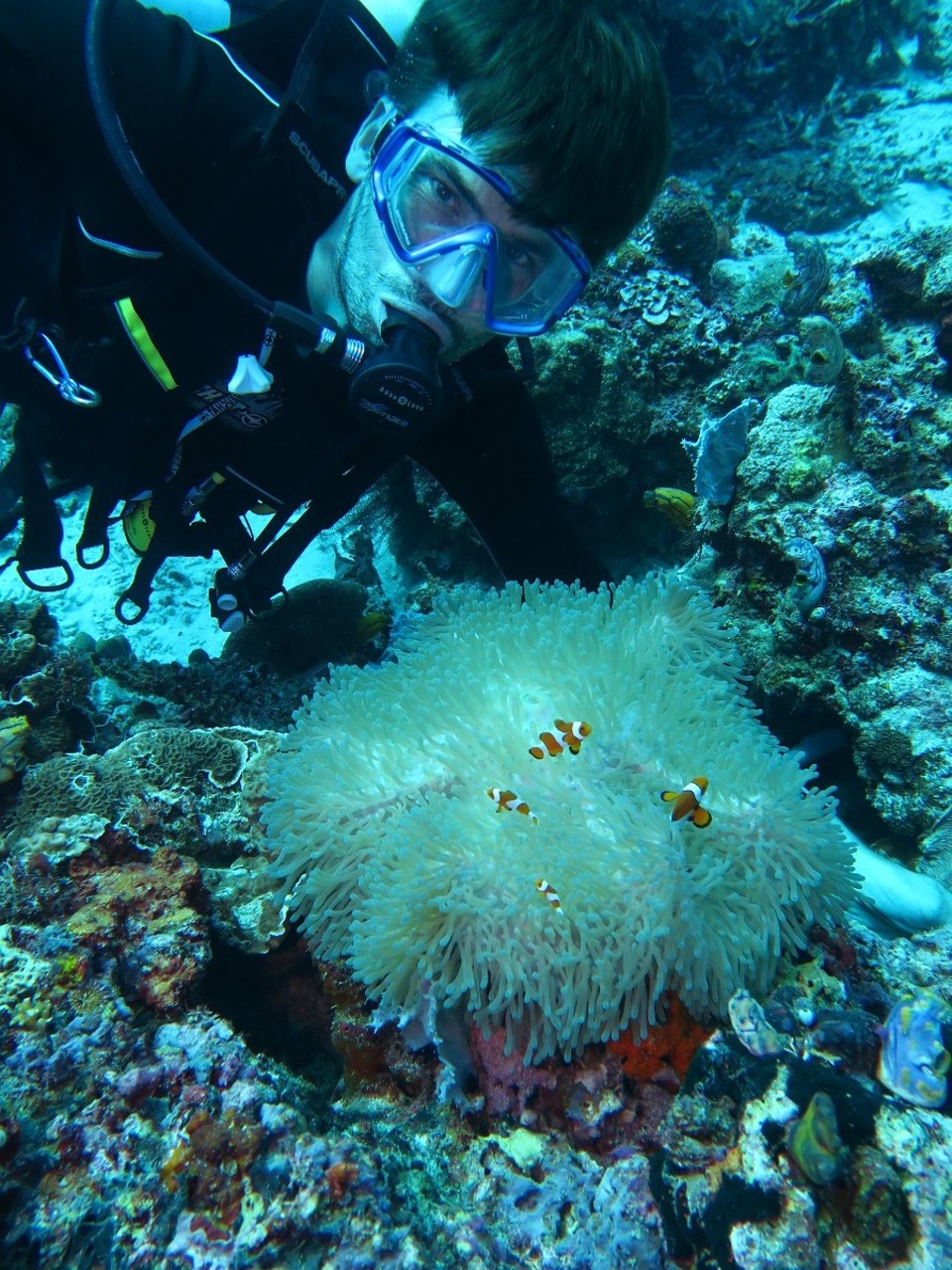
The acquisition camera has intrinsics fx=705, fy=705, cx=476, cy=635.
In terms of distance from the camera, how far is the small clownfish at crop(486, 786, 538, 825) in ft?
5.41

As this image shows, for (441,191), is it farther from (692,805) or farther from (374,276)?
(692,805)

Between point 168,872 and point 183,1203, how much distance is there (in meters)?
0.81

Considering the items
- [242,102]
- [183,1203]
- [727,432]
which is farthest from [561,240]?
[183,1203]

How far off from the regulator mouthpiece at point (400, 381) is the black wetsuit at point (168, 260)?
0.33 metres

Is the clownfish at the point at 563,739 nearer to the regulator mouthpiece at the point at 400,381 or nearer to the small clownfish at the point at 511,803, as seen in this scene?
the small clownfish at the point at 511,803

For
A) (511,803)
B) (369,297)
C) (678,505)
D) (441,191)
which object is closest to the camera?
(511,803)

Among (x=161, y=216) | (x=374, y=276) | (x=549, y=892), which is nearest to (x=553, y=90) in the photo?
(x=374, y=276)

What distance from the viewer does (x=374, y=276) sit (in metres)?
2.28

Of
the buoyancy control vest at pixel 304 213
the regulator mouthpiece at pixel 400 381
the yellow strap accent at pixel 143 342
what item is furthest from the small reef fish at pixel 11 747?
the regulator mouthpiece at pixel 400 381

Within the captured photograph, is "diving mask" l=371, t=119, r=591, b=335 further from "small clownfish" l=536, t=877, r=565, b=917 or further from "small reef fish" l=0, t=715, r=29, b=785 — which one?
"small reef fish" l=0, t=715, r=29, b=785

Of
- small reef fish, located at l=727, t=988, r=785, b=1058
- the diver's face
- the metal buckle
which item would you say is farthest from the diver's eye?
small reef fish, located at l=727, t=988, r=785, b=1058

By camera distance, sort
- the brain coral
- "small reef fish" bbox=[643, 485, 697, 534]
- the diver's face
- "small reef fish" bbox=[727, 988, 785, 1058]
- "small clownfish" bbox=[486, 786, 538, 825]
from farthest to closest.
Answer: "small reef fish" bbox=[643, 485, 697, 534]
the diver's face
"small clownfish" bbox=[486, 786, 538, 825]
the brain coral
"small reef fish" bbox=[727, 988, 785, 1058]

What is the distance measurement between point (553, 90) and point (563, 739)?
1806 millimetres

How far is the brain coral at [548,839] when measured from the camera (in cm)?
152
